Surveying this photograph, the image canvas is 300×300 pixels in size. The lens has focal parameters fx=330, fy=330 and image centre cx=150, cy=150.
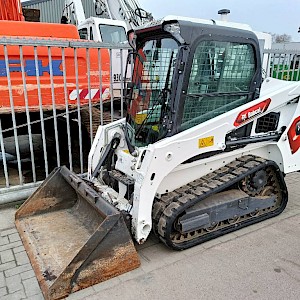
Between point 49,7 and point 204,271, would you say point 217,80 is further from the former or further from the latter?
point 49,7

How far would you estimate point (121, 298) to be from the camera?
2562 mm

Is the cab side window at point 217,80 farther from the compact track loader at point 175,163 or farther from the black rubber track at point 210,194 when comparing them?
the black rubber track at point 210,194

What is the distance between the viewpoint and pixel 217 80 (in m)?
3.23

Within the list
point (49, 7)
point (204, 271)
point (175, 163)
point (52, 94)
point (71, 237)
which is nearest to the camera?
point (204, 271)

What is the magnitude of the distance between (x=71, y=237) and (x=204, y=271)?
4.20 ft

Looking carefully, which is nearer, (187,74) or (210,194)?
(187,74)

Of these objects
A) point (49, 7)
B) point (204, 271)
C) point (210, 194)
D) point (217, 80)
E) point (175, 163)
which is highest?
point (49, 7)

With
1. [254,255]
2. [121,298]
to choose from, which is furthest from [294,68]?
[121,298]

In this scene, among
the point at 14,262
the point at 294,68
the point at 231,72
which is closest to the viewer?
the point at 14,262

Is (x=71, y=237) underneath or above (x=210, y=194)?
underneath

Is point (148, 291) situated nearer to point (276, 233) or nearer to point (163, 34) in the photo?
point (276, 233)

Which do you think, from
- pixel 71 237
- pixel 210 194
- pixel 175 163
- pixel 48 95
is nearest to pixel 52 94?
pixel 48 95

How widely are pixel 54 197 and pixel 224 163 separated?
1912 mm

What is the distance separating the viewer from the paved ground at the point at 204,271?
103 inches
